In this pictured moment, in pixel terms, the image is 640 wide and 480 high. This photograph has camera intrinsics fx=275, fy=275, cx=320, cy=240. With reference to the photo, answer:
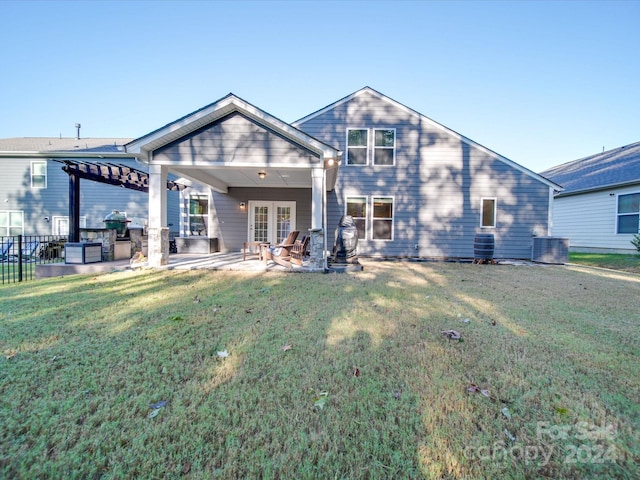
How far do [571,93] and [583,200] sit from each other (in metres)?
5.64

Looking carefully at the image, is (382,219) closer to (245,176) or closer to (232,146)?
(245,176)

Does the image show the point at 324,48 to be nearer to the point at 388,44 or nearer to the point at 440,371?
the point at 388,44

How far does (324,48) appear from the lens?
13406mm

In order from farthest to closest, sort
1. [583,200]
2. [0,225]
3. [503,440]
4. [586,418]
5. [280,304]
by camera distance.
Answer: [0,225] → [583,200] → [280,304] → [586,418] → [503,440]

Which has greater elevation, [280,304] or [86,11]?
[86,11]

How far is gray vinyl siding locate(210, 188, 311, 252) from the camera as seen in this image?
11641 mm

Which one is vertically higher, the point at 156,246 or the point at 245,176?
the point at 245,176

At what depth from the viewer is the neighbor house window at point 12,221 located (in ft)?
49.0

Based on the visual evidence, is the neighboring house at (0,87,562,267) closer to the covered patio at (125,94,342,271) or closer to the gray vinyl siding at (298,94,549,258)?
the gray vinyl siding at (298,94,549,258)

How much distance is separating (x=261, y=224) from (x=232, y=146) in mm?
5161

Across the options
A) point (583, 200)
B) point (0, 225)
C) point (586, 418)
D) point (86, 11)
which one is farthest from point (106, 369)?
point (0, 225)

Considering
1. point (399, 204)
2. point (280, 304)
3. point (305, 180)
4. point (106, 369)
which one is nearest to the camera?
point (106, 369)

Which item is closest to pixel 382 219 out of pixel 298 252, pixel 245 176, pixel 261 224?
pixel 298 252

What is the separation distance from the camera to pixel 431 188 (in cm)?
1105
